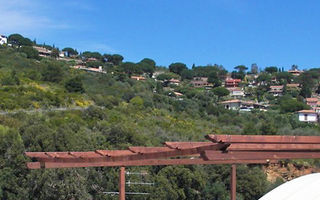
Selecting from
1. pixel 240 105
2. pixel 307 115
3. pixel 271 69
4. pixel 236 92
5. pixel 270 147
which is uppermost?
pixel 271 69

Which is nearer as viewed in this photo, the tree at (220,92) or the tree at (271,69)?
the tree at (220,92)

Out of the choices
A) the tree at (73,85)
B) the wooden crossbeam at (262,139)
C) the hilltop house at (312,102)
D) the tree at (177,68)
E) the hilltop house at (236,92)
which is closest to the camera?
the wooden crossbeam at (262,139)

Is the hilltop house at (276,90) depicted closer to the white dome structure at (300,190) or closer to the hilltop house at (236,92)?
the hilltop house at (236,92)

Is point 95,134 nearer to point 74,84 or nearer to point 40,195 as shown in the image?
point 40,195

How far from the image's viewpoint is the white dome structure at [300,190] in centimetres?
466

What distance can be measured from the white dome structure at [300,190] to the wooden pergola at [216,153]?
29 centimetres

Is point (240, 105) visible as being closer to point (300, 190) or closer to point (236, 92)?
point (236, 92)

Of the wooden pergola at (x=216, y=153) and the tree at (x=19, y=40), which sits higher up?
the tree at (x=19, y=40)

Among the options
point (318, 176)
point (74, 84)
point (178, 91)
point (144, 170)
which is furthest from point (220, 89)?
point (318, 176)

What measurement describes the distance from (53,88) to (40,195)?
56.0 ft

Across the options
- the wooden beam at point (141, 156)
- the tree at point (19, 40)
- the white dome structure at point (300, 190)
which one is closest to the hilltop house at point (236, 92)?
the tree at point (19, 40)

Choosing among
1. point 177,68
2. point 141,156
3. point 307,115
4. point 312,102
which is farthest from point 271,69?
point 141,156

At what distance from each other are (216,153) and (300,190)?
3.54ft

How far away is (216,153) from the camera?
4.43 m
